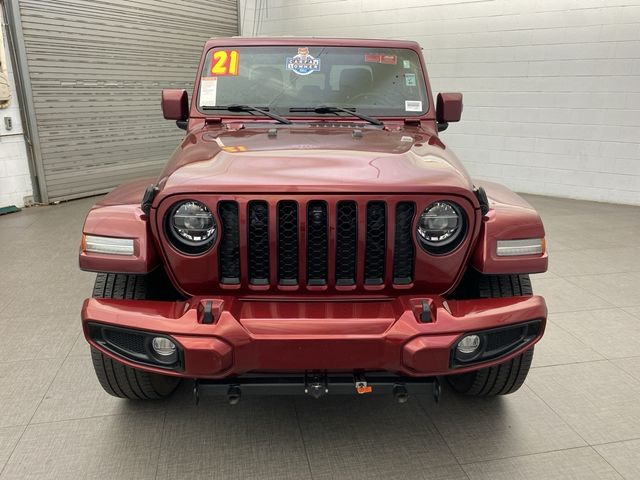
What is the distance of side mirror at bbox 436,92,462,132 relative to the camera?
328 centimetres

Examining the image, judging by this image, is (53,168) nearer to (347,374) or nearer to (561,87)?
(347,374)

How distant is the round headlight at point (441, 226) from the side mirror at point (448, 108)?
56.9 inches

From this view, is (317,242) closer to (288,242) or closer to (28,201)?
(288,242)

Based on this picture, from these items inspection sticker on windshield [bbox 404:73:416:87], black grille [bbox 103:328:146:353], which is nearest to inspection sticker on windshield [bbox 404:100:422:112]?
inspection sticker on windshield [bbox 404:73:416:87]

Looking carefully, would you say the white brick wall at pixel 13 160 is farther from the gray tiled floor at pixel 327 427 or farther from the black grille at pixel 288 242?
the black grille at pixel 288 242

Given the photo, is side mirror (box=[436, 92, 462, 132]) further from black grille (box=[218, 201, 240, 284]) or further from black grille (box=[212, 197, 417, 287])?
black grille (box=[218, 201, 240, 284])

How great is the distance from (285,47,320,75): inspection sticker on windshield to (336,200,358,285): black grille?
5.11 ft

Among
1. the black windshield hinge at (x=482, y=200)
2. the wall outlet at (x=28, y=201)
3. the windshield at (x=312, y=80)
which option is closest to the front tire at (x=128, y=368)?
the windshield at (x=312, y=80)

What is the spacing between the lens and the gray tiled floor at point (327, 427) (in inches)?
88.7

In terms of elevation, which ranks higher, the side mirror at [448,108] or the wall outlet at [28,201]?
the side mirror at [448,108]

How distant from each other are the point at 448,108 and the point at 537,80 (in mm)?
5421

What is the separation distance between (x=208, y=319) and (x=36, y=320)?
2.38m

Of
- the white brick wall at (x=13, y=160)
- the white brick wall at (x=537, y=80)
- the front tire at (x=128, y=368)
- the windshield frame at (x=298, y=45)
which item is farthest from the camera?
the white brick wall at (x=537, y=80)

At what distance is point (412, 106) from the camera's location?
3.24 metres
